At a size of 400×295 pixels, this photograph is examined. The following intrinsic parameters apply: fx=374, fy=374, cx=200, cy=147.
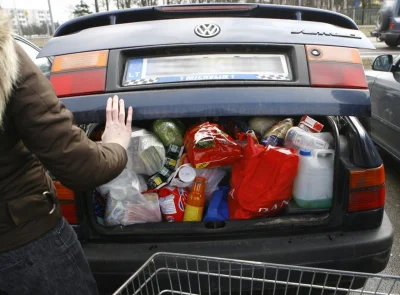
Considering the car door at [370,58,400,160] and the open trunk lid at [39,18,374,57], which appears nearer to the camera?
the open trunk lid at [39,18,374,57]

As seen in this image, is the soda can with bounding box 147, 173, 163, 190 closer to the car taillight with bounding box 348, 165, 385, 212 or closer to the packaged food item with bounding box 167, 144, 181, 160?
the packaged food item with bounding box 167, 144, 181, 160

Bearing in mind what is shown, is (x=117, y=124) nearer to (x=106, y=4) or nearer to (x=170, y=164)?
(x=170, y=164)

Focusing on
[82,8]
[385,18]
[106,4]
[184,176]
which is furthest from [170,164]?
[82,8]

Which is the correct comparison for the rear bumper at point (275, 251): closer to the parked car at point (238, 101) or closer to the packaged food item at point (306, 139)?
the parked car at point (238, 101)

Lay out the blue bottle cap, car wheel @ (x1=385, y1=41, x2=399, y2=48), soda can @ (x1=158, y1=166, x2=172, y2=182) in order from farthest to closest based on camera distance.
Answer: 1. car wheel @ (x1=385, y1=41, x2=399, y2=48)
2. soda can @ (x1=158, y1=166, x2=172, y2=182)
3. the blue bottle cap

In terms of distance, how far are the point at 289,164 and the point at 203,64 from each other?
26.2 inches

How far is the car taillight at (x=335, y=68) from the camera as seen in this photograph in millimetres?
1771

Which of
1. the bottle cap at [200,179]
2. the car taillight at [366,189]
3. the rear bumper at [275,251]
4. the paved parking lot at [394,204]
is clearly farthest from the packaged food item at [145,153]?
the paved parking lot at [394,204]

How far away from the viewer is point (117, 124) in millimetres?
1580

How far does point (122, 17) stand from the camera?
2.49 meters

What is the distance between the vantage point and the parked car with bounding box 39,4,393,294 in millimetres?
1702

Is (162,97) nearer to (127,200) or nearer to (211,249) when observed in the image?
(127,200)

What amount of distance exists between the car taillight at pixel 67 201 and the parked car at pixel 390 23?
52.2 feet

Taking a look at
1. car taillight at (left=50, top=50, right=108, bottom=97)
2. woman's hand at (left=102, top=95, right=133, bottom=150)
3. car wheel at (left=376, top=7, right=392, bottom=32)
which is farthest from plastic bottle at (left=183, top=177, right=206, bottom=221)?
car wheel at (left=376, top=7, right=392, bottom=32)
